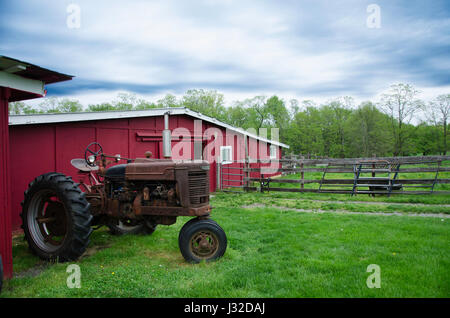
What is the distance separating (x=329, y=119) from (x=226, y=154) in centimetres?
3069

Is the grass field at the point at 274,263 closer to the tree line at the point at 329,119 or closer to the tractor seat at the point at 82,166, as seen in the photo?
the tractor seat at the point at 82,166

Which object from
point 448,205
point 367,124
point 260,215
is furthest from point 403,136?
point 260,215

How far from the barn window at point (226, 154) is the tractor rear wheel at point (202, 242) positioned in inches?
350

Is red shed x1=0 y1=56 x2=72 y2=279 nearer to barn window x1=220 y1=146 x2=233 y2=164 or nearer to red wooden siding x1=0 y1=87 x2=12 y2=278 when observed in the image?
red wooden siding x1=0 y1=87 x2=12 y2=278

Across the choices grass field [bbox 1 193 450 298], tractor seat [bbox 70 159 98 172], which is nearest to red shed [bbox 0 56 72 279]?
grass field [bbox 1 193 450 298]

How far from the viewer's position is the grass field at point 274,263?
11.3ft

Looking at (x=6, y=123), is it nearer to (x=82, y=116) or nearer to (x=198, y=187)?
(x=198, y=187)

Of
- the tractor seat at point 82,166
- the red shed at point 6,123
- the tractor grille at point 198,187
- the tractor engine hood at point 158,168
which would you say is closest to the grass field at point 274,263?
the red shed at point 6,123

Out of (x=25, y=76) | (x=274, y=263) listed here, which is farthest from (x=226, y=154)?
(x=25, y=76)

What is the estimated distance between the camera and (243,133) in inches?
619

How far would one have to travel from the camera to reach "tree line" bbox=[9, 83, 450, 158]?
32.7 metres

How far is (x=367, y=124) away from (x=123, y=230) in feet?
112

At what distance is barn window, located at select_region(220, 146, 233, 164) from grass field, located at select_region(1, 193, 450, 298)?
6.78 meters

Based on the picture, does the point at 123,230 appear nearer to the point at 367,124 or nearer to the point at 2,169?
the point at 2,169
